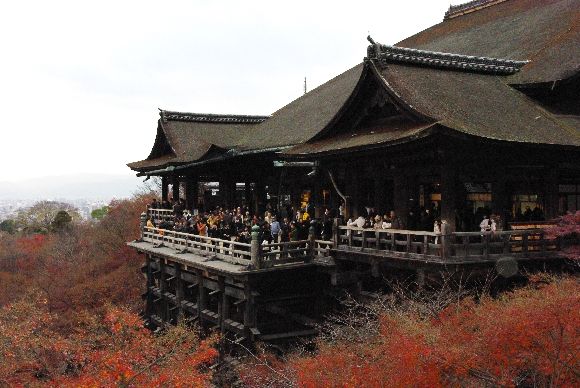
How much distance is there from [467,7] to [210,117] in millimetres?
17494

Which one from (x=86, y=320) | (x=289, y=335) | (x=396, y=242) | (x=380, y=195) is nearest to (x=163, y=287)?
(x=86, y=320)

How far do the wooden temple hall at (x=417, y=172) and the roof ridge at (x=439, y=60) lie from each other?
0.04m

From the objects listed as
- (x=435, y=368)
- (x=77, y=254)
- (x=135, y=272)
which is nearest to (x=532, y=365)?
(x=435, y=368)

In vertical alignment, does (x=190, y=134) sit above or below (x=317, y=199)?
above

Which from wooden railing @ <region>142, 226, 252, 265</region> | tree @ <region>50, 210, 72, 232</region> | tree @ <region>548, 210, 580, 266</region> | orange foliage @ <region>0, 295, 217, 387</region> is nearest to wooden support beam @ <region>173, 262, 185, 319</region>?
wooden railing @ <region>142, 226, 252, 265</region>

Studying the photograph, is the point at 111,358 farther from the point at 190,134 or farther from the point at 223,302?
the point at 190,134

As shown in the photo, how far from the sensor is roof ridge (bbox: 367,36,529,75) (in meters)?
17.4

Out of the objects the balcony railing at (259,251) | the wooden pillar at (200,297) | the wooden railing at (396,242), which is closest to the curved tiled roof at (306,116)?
the balcony railing at (259,251)

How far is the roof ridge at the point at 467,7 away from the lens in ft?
108

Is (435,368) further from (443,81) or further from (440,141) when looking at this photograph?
(443,81)

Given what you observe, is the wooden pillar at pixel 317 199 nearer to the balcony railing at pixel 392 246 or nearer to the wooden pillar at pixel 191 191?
the balcony railing at pixel 392 246

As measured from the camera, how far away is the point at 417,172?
1672 cm

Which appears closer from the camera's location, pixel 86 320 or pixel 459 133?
pixel 459 133

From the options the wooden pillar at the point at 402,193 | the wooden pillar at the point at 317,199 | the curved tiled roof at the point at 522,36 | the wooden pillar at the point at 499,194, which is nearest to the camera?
the wooden pillar at the point at 499,194
